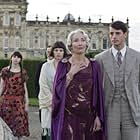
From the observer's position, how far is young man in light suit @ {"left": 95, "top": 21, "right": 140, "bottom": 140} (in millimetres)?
5371

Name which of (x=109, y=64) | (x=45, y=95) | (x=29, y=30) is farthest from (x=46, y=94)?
(x=29, y=30)

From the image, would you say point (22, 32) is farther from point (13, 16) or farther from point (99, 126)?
point (99, 126)

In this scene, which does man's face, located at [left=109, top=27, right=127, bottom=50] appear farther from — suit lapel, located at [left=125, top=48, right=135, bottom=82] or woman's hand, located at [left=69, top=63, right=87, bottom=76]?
woman's hand, located at [left=69, top=63, right=87, bottom=76]

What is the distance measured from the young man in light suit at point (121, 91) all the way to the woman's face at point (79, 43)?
0.82ft

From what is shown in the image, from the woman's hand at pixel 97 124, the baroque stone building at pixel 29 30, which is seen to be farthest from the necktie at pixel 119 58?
the baroque stone building at pixel 29 30

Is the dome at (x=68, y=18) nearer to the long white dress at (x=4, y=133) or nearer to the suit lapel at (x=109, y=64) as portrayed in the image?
the long white dress at (x=4, y=133)

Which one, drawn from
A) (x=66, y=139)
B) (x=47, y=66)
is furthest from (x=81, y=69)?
(x=47, y=66)

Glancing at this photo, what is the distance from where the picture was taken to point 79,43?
534 centimetres

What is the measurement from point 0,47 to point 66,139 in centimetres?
8158

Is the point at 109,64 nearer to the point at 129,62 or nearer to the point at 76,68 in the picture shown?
the point at 129,62

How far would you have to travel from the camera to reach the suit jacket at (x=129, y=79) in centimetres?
538

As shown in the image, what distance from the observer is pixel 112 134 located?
5.36m

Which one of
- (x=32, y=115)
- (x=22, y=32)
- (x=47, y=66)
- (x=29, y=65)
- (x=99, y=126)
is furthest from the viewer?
(x=22, y=32)

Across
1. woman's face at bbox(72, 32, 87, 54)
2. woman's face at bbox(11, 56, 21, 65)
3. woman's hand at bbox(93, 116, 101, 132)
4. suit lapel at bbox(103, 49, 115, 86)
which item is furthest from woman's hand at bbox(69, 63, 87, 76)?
woman's face at bbox(11, 56, 21, 65)
